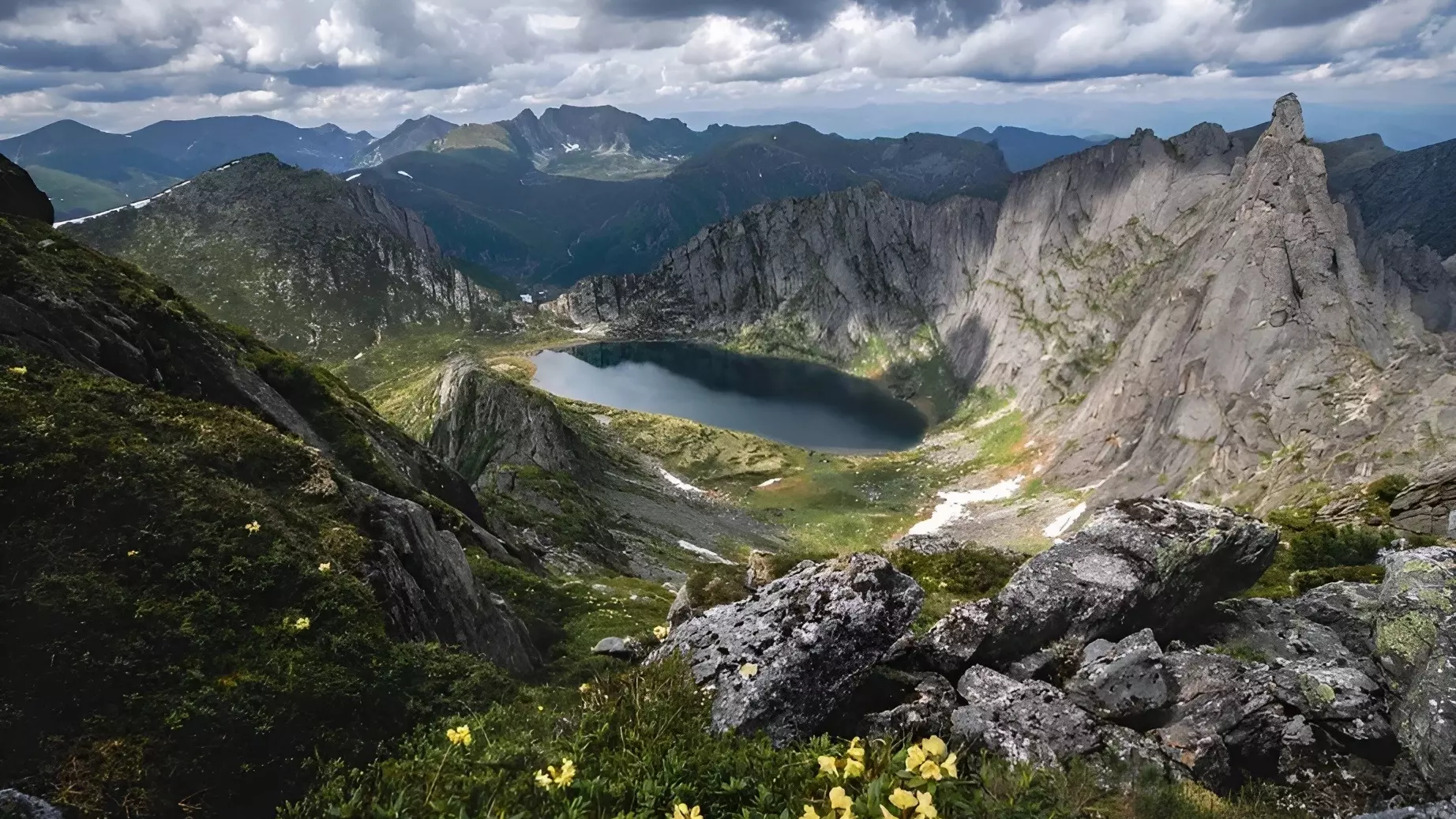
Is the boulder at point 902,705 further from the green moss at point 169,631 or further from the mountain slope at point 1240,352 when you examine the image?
the mountain slope at point 1240,352

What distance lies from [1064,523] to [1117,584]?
86813 millimetres

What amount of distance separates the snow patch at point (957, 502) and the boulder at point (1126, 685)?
289 ft

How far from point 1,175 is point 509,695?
3542 cm

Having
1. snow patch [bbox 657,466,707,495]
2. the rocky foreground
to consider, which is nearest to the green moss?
the rocky foreground

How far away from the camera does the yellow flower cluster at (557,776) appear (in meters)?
6.56

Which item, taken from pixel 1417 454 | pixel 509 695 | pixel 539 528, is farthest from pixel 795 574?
pixel 1417 454

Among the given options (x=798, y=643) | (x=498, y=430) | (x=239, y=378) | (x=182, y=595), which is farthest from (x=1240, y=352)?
(x=182, y=595)

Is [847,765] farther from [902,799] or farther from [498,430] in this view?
[498,430]

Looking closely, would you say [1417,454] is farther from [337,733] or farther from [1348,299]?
[337,733]

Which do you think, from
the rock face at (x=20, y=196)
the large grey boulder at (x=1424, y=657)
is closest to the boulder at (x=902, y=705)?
the large grey boulder at (x=1424, y=657)

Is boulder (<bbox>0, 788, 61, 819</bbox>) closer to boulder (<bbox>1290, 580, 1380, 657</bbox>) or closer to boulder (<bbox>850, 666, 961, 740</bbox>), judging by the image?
boulder (<bbox>850, 666, 961, 740</bbox>)

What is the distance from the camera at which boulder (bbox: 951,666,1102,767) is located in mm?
10938

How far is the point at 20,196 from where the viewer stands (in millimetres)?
30453

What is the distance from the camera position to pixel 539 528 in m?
55.4
